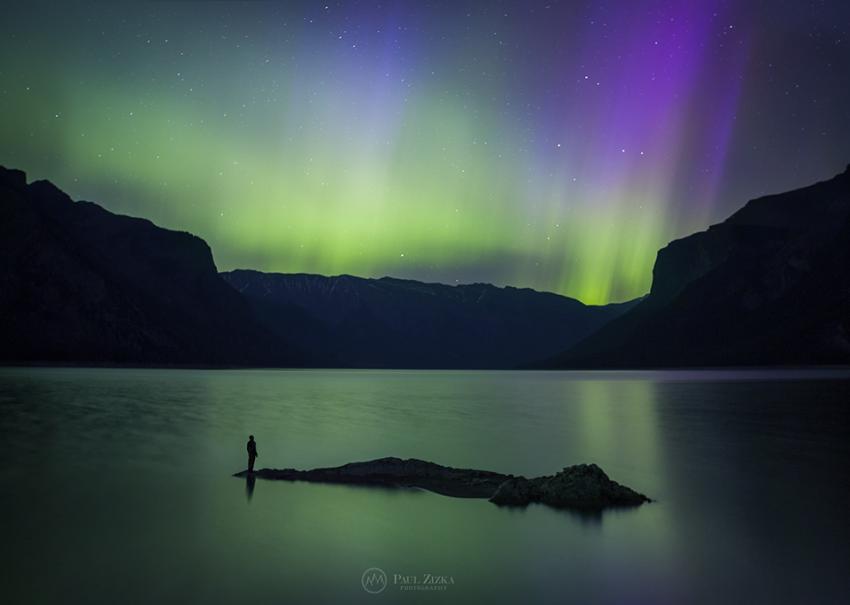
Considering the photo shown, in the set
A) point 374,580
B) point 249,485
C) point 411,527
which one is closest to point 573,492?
point 411,527

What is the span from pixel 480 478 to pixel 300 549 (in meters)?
12.4

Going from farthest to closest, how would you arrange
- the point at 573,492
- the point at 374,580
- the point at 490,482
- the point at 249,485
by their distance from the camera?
the point at 249,485
the point at 490,482
the point at 573,492
the point at 374,580

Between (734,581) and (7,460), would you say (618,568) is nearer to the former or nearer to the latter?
(734,581)

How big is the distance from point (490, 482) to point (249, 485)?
11572 millimetres

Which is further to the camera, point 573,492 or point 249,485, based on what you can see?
point 249,485

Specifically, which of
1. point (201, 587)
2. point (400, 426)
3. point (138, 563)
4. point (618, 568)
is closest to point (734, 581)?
point (618, 568)

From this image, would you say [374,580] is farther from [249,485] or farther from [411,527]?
[249,485]

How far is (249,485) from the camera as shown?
103 feet

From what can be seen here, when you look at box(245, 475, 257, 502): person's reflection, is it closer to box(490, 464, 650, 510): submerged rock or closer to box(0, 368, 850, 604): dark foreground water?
box(0, 368, 850, 604): dark foreground water

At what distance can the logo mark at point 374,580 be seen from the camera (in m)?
17.0

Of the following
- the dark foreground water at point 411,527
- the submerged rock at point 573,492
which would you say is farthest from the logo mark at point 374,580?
the submerged rock at point 573,492

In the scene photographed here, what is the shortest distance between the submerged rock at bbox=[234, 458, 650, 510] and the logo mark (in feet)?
30.6

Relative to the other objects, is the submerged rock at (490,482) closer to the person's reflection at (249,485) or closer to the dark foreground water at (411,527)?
the person's reflection at (249,485)

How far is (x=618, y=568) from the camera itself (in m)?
19.1
